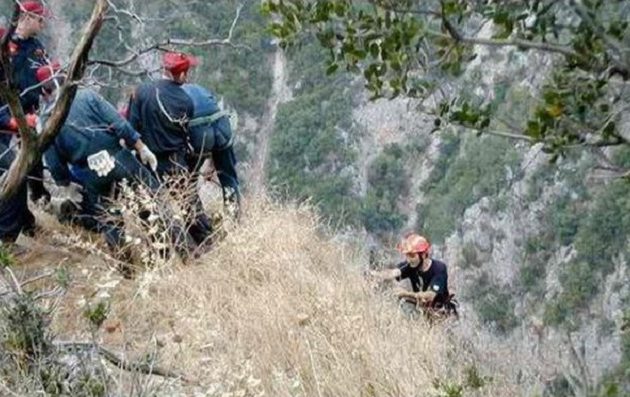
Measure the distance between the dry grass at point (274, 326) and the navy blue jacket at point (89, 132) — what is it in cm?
68

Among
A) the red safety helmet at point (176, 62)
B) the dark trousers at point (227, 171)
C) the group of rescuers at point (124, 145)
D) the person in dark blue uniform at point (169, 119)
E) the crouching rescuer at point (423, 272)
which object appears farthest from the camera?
the dark trousers at point (227, 171)

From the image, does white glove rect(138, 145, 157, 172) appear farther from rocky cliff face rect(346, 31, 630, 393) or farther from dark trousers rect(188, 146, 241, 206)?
rocky cliff face rect(346, 31, 630, 393)

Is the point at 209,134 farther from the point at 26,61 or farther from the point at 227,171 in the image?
the point at 26,61

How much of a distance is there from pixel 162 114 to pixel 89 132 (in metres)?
0.69

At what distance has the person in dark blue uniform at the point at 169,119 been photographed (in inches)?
288

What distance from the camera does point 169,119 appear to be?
7387 millimetres

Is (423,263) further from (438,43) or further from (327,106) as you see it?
(327,106)

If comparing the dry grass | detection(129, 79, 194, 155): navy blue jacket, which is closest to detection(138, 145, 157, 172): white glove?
detection(129, 79, 194, 155): navy blue jacket

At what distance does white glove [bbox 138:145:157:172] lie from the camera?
6992 millimetres

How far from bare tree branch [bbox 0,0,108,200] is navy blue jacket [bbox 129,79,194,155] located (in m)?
2.80

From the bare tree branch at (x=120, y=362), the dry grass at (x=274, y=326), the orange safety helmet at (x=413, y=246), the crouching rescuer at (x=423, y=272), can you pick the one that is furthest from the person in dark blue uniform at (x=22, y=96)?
the bare tree branch at (x=120, y=362)

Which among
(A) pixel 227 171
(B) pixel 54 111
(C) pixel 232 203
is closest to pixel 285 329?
(B) pixel 54 111

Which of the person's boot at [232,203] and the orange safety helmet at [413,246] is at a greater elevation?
the person's boot at [232,203]

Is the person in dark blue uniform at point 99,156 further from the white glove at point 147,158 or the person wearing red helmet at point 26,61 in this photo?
the person wearing red helmet at point 26,61
